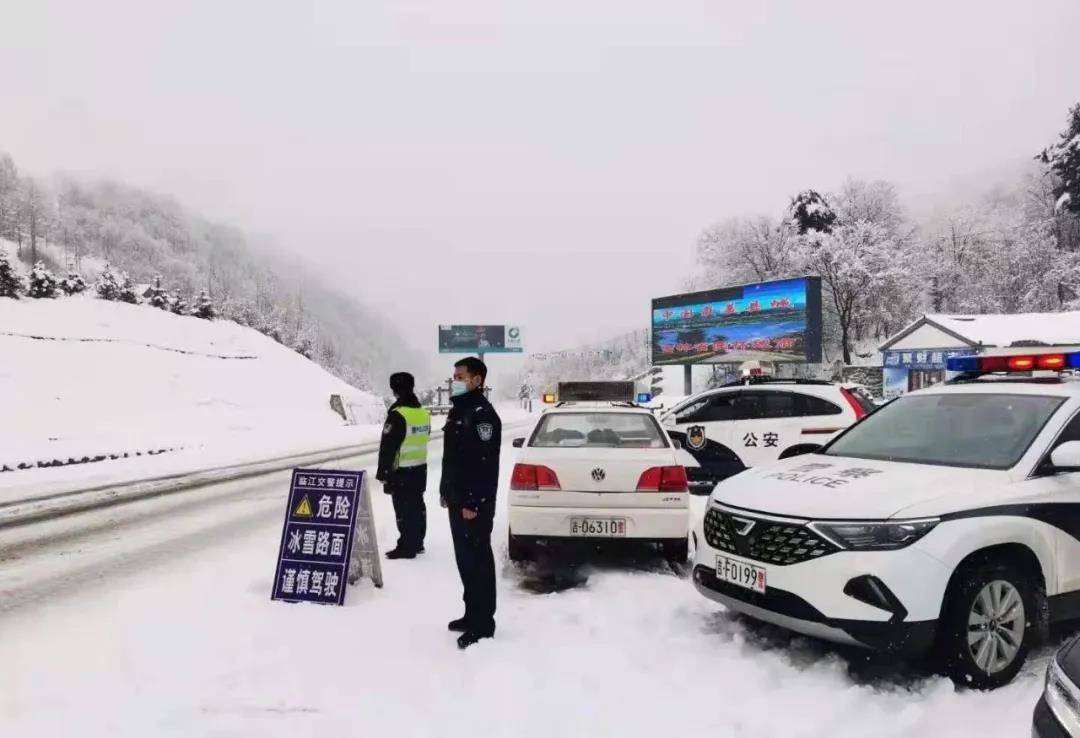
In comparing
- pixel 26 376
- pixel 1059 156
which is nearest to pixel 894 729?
pixel 26 376

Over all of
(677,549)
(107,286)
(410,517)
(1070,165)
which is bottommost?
(677,549)

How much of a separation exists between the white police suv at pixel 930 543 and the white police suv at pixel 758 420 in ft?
16.7

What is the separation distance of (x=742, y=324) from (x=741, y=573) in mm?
34967

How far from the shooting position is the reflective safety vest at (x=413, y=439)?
675 centimetres

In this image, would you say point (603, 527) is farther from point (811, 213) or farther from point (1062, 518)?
point (811, 213)

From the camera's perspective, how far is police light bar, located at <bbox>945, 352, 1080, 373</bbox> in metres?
5.11

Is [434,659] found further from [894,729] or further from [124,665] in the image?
[894,729]

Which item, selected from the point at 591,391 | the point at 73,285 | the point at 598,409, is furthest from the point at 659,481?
the point at 73,285

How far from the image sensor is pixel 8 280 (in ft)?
124

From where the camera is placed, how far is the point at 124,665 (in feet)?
14.6

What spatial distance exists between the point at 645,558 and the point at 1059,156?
6063cm

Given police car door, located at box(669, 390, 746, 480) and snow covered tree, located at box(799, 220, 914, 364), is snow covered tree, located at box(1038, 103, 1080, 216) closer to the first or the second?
snow covered tree, located at box(799, 220, 914, 364)

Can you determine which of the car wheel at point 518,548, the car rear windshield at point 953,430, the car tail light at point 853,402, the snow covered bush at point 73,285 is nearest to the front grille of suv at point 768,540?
the car rear windshield at point 953,430

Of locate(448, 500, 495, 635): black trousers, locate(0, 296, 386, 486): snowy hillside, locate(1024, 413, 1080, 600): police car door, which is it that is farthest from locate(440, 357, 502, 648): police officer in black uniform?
locate(0, 296, 386, 486): snowy hillside
